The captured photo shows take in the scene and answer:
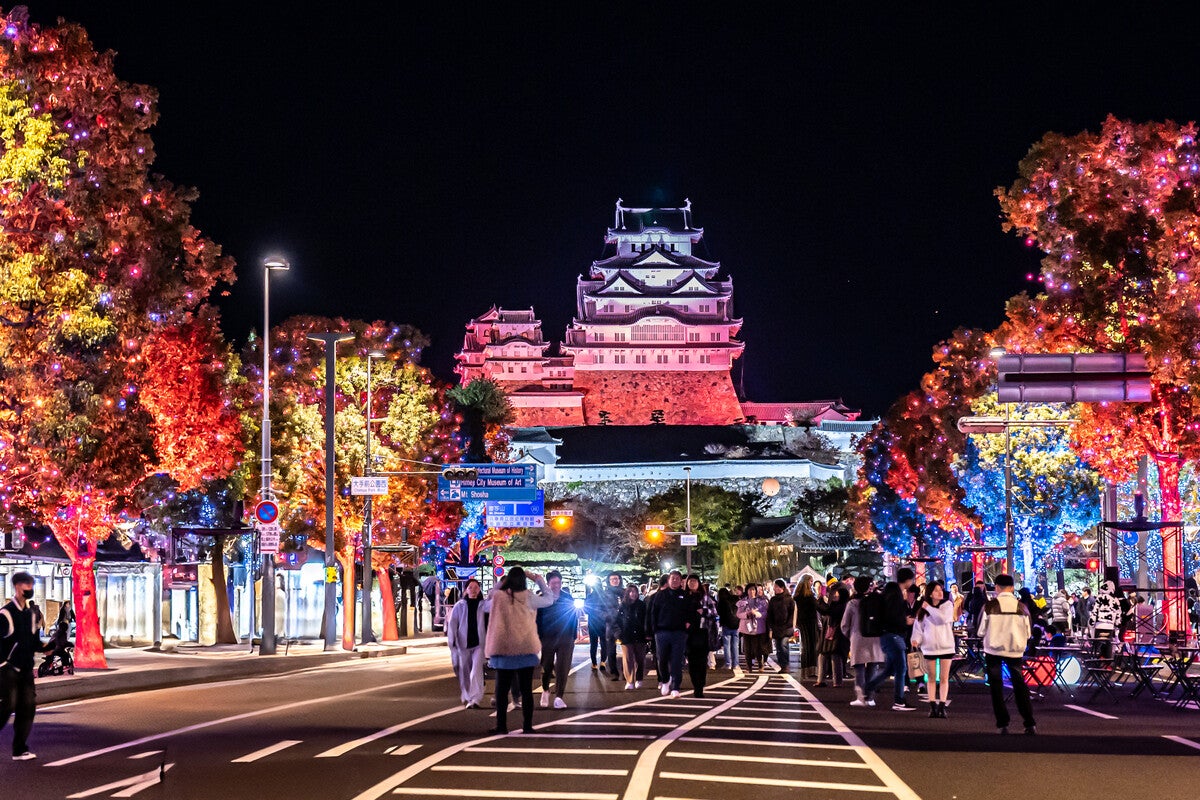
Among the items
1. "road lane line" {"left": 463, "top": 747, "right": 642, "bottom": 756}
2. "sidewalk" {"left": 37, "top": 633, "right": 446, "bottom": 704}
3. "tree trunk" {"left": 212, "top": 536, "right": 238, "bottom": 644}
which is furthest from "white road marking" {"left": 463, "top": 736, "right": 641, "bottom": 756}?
"tree trunk" {"left": 212, "top": 536, "right": 238, "bottom": 644}

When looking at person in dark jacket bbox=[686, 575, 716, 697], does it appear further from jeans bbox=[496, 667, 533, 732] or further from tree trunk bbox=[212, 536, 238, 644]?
tree trunk bbox=[212, 536, 238, 644]

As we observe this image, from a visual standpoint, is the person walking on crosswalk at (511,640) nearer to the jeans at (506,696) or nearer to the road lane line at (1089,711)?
the jeans at (506,696)

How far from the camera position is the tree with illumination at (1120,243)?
30.1 metres

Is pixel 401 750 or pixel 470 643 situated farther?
pixel 470 643

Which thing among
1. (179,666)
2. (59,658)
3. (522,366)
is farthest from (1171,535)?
(522,366)

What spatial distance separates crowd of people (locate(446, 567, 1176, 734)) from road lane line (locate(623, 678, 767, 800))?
1.49m

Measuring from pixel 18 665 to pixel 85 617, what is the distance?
17.4 meters

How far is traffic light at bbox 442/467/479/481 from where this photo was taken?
155ft

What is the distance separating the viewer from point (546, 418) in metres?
141

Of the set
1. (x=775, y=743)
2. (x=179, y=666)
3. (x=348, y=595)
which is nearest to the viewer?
(x=775, y=743)

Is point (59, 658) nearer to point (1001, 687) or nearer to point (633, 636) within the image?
point (633, 636)

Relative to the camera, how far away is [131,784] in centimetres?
1127

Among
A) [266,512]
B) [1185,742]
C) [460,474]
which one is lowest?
[1185,742]

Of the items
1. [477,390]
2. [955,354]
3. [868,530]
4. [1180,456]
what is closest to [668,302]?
[868,530]
